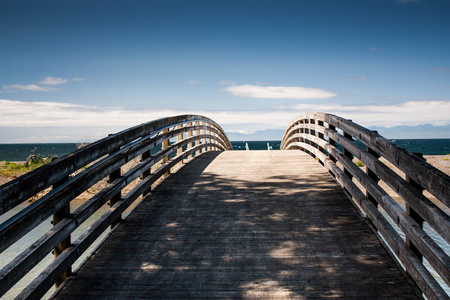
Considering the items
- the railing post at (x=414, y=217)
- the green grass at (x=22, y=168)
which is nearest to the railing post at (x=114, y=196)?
the railing post at (x=414, y=217)

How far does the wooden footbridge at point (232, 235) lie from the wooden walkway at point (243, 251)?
15 millimetres

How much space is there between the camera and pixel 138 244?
434 cm

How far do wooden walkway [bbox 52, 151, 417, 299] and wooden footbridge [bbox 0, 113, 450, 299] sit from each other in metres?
0.02

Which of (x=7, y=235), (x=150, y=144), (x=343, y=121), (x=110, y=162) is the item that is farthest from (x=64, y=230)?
(x=343, y=121)

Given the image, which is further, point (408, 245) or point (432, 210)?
point (408, 245)

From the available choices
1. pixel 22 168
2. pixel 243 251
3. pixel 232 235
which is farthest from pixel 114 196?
pixel 22 168

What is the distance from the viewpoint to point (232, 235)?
451 centimetres

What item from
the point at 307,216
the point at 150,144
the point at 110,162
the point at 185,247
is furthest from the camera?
the point at 150,144

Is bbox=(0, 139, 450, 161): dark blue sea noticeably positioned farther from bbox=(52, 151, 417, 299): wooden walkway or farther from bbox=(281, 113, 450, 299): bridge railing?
bbox=(281, 113, 450, 299): bridge railing

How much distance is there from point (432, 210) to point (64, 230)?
3.43 m

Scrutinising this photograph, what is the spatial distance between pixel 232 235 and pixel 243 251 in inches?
17.6

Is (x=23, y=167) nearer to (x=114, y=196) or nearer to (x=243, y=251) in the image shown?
(x=114, y=196)

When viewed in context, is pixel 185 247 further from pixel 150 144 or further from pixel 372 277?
pixel 150 144

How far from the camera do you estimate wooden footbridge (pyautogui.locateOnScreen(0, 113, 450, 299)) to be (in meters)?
2.98
